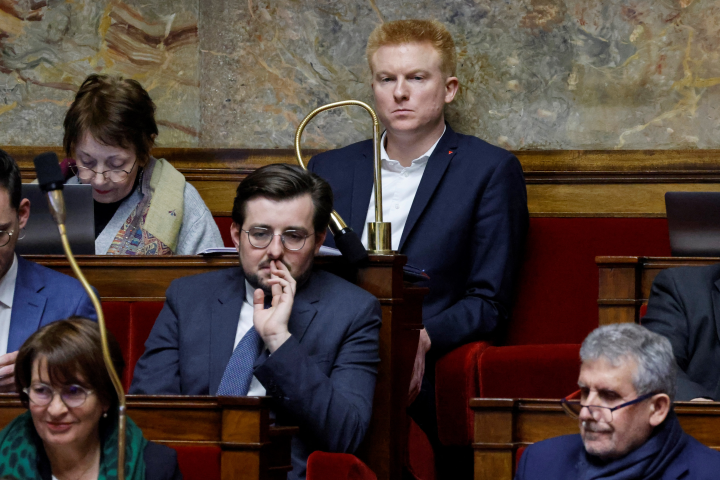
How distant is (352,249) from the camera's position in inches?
90.6

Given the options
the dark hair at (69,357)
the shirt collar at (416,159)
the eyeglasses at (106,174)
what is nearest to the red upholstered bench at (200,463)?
the dark hair at (69,357)

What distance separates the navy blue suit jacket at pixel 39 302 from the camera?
218cm

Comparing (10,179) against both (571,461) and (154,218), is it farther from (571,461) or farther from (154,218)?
(571,461)

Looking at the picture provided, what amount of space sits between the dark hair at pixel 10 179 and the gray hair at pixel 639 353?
1.21 meters

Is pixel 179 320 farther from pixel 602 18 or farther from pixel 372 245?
pixel 602 18

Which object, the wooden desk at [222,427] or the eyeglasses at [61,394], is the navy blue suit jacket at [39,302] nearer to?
the wooden desk at [222,427]

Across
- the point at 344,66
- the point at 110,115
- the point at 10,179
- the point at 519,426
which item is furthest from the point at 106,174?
the point at 519,426

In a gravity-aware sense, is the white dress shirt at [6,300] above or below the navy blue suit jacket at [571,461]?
above

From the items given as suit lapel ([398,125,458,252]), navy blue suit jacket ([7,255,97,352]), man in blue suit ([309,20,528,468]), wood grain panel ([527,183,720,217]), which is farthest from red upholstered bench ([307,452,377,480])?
wood grain panel ([527,183,720,217])

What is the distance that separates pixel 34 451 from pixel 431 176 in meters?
1.60

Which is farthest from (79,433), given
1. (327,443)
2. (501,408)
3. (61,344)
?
(501,408)

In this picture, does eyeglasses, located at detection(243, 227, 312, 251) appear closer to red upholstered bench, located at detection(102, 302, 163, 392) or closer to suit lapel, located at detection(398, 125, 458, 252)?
red upholstered bench, located at detection(102, 302, 163, 392)

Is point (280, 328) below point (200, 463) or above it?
above

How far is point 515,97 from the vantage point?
348 centimetres
